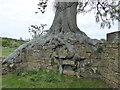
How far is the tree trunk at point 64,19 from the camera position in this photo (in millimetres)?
6906

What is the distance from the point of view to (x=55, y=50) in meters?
6.04

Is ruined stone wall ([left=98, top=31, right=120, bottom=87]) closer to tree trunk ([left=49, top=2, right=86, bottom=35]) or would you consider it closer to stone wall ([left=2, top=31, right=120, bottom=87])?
stone wall ([left=2, top=31, right=120, bottom=87])

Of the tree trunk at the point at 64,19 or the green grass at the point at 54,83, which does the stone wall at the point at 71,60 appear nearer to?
the green grass at the point at 54,83

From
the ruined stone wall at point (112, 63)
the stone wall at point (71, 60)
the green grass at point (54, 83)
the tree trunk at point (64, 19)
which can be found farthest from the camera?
the tree trunk at point (64, 19)

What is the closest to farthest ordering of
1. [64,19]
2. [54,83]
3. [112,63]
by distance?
[112,63] < [54,83] < [64,19]

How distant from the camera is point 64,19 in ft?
23.5

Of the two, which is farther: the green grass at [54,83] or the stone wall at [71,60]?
the stone wall at [71,60]

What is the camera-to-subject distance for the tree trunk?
6.91 metres

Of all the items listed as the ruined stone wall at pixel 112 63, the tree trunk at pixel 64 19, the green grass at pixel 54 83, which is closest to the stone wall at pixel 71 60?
the ruined stone wall at pixel 112 63

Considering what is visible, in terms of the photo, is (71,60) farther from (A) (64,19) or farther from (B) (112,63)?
(A) (64,19)

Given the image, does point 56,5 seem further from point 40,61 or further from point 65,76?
point 65,76

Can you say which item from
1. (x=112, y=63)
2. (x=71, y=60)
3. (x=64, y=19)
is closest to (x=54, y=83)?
(x=71, y=60)

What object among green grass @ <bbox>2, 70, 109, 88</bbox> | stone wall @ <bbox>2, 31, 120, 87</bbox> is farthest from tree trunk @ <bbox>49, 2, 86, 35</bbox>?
green grass @ <bbox>2, 70, 109, 88</bbox>

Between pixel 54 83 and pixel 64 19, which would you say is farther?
pixel 64 19
